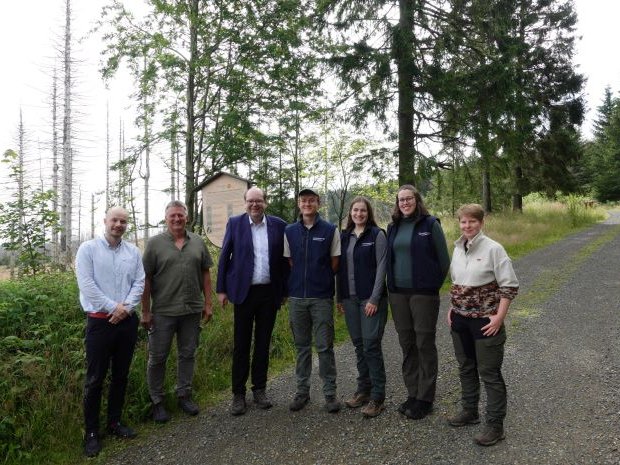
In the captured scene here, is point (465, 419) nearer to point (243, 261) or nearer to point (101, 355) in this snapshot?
point (243, 261)

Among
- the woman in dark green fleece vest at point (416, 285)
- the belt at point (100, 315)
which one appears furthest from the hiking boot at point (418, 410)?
the belt at point (100, 315)

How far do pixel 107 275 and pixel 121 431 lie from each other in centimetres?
127

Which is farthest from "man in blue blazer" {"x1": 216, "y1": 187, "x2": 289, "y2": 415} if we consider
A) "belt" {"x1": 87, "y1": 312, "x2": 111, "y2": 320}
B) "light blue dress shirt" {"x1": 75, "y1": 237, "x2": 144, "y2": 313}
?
"belt" {"x1": 87, "y1": 312, "x2": 111, "y2": 320}

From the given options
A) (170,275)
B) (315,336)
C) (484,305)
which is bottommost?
(315,336)

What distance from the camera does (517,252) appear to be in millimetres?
12359

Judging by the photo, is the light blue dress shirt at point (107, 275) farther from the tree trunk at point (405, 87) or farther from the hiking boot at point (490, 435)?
the tree trunk at point (405, 87)

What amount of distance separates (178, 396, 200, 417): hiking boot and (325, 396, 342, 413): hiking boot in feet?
3.81

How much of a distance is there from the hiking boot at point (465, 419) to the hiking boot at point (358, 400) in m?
0.75

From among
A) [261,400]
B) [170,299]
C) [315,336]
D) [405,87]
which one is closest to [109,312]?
[170,299]

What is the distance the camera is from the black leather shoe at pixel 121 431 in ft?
10.8

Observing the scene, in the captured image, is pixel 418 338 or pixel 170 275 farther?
pixel 170 275

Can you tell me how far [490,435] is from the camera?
2.87 m

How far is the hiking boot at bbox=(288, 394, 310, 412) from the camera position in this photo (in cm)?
362

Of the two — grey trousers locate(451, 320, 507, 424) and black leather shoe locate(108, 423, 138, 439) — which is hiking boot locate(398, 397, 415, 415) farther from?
black leather shoe locate(108, 423, 138, 439)
